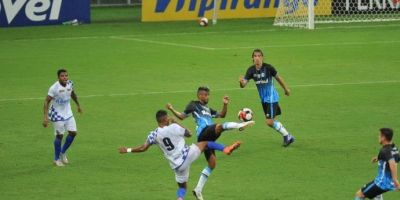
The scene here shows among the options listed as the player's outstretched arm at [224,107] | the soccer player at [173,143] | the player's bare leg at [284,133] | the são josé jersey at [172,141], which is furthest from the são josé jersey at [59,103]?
the player's bare leg at [284,133]

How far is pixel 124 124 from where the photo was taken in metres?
22.1

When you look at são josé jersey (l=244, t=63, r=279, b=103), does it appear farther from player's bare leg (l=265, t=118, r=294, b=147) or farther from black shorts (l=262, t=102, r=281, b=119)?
player's bare leg (l=265, t=118, r=294, b=147)

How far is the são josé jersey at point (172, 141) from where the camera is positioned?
554 inches

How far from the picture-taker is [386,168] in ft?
42.8

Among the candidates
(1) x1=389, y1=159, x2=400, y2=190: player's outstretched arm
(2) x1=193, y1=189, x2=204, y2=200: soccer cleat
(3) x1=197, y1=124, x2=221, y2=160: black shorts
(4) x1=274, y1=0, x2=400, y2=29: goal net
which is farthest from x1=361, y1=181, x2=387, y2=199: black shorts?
(4) x1=274, y1=0, x2=400, y2=29: goal net

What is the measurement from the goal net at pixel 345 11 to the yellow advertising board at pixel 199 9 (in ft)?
0.32

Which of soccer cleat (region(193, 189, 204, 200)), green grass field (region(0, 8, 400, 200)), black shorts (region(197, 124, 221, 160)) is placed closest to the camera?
soccer cleat (region(193, 189, 204, 200))

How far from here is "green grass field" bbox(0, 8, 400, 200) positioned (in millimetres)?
16453

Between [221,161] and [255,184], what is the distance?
2.04m

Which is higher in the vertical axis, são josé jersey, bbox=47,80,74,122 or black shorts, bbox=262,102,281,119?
são josé jersey, bbox=47,80,74,122

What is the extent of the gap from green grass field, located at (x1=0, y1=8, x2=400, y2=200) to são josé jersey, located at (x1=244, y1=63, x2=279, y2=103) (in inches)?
40.2

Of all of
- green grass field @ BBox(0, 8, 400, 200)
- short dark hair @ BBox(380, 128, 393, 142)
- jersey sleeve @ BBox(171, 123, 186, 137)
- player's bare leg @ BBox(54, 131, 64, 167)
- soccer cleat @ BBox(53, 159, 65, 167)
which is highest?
short dark hair @ BBox(380, 128, 393, 142)

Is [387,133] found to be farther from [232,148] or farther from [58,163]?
[58,163]

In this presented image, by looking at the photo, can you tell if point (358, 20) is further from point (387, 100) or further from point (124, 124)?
point (124, 124)
